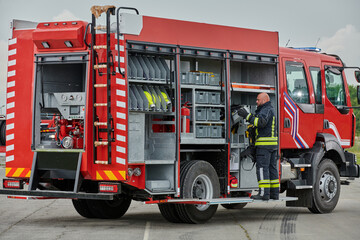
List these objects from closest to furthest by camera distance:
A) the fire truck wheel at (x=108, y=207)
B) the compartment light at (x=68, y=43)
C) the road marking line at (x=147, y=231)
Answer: the road marking line at (x=147, y=231), the compartment light at (x=68, y=43), the fire truck wheel at (x=108, y=207)

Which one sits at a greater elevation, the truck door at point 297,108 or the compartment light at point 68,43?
the compartment light at point 68,43

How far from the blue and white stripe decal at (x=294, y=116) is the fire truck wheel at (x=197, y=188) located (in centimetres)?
236

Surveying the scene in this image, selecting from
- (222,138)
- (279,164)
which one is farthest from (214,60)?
(279,164)

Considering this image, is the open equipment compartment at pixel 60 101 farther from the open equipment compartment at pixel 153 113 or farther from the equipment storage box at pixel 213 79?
the equipment storage box at pixel 213 79

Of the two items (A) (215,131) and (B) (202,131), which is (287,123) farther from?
(B) (202,131)

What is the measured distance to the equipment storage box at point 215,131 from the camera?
11.8 metres

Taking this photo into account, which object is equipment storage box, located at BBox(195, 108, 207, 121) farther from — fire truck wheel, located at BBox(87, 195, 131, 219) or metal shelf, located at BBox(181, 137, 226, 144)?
fire truck wheel, located at BBox(87, 195, 131, 219)

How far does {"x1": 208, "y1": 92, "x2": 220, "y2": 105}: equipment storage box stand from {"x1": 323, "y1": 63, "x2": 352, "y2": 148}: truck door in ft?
10.6

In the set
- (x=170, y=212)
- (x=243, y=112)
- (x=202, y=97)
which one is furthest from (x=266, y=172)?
(x=170, y=212)

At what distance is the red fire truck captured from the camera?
413 inches

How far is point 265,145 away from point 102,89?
10.7 ft

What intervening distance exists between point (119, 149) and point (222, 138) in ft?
7.41

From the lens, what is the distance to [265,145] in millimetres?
12273

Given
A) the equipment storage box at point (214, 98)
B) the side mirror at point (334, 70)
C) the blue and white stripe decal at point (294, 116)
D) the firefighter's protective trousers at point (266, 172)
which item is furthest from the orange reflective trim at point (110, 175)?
the side mirror at point (334, 70)
